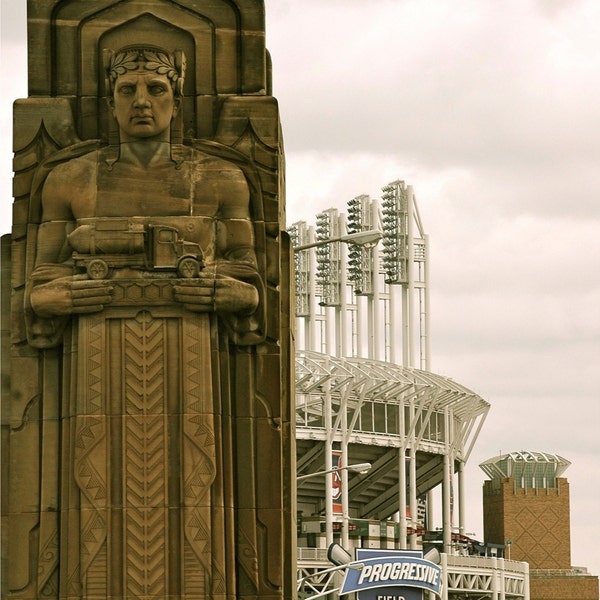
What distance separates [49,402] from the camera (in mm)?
22328

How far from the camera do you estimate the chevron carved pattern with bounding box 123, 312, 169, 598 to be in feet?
70.6

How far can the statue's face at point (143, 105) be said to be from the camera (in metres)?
22.4

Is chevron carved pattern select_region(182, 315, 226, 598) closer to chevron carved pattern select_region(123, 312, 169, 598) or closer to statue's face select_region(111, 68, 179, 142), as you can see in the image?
chevron carved pattern select_region(123, 312, 169, 598)

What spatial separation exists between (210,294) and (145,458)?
2183 millimetres

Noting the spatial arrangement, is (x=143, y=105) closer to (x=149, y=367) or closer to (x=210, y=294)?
(x=210, y=294)

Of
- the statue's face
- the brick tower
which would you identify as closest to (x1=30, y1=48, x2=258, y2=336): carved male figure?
the statue's face

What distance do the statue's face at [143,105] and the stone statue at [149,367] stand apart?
22 millimetres

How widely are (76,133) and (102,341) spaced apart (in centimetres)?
289

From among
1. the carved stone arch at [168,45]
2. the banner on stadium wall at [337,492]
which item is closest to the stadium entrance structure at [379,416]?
the banner on stadium wall at [337,492]

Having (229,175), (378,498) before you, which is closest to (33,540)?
(229,175)

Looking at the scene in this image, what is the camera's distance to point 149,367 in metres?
22.0

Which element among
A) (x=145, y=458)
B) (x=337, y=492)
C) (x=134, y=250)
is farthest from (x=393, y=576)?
(x=134, y=250)

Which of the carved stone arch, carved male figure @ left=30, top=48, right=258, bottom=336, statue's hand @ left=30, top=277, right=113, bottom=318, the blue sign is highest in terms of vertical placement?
the carved stone arch

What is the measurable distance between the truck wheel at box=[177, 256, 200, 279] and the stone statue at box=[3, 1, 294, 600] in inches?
1.0
